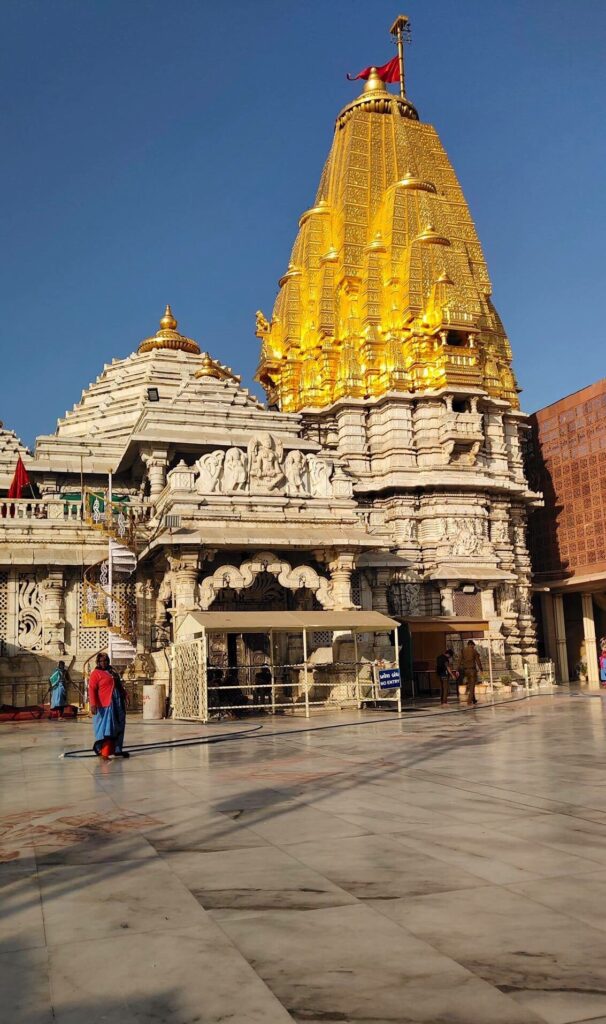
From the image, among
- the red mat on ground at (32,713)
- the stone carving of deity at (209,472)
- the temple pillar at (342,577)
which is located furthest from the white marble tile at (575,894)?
the red mat on ground at (32,713)

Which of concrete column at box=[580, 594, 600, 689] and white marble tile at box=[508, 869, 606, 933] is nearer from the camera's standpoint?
white marble tile at box=[508, 869, 606, 933]

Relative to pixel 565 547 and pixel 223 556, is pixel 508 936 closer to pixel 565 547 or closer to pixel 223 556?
pixel 223 556

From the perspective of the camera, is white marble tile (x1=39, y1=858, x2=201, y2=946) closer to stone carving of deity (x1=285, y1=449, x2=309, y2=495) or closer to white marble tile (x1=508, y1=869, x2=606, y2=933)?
white marble tile (x1=508, y1=869, x2=606, y2=933)

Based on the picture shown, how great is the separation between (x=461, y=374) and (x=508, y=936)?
35.6 metres

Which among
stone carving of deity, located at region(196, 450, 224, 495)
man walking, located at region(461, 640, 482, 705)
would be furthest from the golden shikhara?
man walking, located at region(461, 640, 482, 705)

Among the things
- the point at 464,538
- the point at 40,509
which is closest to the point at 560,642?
the point at 464,538

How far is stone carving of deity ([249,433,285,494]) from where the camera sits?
25172mm

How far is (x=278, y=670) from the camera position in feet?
88.2

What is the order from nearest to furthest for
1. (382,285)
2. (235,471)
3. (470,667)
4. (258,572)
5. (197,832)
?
(197,832), (470,667), (258,572), (235,471), (382,285)

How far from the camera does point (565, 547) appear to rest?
133 ft

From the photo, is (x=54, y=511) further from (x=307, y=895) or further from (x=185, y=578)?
(x=307, y=895)

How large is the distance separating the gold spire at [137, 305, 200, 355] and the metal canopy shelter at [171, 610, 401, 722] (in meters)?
20.4

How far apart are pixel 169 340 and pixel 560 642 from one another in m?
23.5

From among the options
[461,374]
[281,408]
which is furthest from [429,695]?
[281,408]
